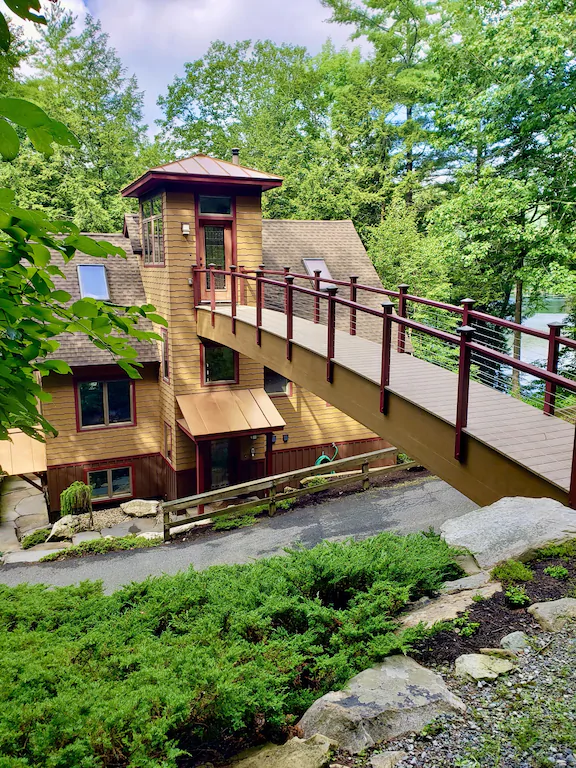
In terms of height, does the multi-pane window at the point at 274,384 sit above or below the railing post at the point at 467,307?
below

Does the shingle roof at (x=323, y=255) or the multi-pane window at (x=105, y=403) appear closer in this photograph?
the multi-pane window at (x=105, y=403)

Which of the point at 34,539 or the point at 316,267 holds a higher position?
the point at 316,267

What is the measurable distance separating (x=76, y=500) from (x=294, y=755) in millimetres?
12478

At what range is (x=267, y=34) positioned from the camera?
1522 inches

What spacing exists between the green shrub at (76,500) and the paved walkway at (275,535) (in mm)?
3630

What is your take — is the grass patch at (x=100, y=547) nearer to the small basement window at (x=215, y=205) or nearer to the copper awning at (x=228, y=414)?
the copper awning at (x=228, y=414)

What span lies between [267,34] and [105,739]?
4348 centimetres

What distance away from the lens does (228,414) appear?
48.8 feet

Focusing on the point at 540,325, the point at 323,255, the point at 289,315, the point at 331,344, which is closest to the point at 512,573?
the point at 331,344

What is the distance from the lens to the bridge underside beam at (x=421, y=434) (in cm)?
550

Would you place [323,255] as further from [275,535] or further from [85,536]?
[85,536]

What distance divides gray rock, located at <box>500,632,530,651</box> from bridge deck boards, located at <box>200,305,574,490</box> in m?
1.44

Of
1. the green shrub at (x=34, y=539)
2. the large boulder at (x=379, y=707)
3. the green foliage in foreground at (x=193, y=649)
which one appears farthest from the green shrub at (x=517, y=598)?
the green shrub at (x=34, y=539)

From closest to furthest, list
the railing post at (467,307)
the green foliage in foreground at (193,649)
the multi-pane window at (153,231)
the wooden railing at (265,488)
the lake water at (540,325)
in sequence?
the green foliage in foreground at (193,649) → the railing post at (467,307) → the wooden railing at (265,488) → the multi-pane window at (153,231) → the lake water at (540,325)
